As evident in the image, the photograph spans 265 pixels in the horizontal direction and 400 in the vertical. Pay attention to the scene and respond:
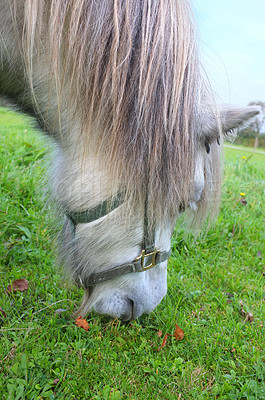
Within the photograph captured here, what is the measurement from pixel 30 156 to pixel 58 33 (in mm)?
2682

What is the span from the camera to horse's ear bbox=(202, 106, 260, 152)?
1.51 meters

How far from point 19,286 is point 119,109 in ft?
4.64

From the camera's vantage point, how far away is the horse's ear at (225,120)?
59.5 inches

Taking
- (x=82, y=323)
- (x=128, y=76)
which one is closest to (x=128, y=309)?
(x=82, y=323)

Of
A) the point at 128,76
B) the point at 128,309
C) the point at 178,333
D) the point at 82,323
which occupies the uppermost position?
the point at 128,76

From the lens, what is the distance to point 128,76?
136 cm

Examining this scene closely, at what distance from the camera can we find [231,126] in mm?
1608

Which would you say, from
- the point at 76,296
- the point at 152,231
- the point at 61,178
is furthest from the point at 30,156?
the point at 152,231

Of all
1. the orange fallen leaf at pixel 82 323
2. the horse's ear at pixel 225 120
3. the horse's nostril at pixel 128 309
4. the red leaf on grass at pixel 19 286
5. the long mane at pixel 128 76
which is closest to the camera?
the long mane at pixel 128 76

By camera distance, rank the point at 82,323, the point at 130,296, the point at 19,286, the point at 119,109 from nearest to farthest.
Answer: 1. the point at 119,109
2. the point at 130,296
3. the point at 82,323
4. the point at 19,286

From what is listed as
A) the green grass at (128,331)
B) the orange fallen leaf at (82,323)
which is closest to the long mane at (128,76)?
the green grass at (128,331)

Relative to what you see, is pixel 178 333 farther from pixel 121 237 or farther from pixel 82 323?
pixel 121 237

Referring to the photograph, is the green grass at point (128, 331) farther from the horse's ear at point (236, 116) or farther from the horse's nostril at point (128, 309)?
the horse's ear at point (236, 116)


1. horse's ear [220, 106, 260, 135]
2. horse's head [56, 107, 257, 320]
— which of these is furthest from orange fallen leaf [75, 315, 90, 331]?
horse's ear [220, 106, 260, 135]
